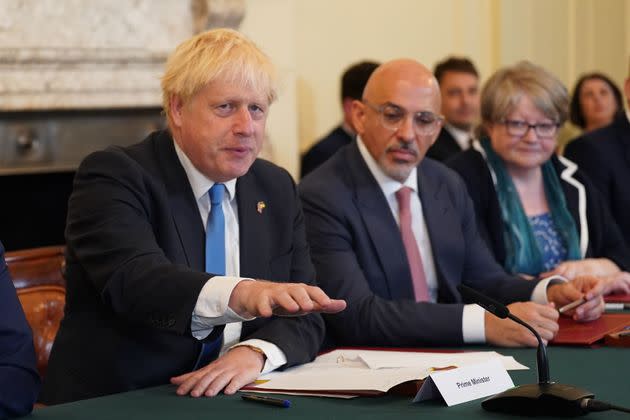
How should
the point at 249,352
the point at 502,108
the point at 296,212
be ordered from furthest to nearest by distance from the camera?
the point at 502,108, the point at 296,212, the point at 249,352

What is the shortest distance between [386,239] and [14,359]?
141 centimetres

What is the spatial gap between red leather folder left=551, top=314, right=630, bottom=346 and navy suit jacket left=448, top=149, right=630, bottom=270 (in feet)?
2.64

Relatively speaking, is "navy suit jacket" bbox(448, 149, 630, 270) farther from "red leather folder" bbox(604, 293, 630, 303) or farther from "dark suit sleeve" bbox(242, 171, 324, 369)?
"dark suit sleeve" bbox(242, 171, 324, 369)

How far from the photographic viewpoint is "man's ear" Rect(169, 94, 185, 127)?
2.52m

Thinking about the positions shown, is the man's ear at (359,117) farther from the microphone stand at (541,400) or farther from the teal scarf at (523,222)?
the microphone stand at (541,400)

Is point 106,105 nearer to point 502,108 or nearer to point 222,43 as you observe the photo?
point 502,108

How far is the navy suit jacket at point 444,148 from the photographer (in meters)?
5.76

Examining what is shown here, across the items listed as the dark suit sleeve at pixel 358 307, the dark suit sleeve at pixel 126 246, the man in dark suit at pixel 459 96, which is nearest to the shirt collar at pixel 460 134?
the man in dark suit at pixel 459 96

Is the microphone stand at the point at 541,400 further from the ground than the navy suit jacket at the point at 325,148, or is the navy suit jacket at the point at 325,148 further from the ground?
the microphone stand at the point at 541,400

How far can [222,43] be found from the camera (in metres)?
2.45

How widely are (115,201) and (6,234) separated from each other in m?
3.57

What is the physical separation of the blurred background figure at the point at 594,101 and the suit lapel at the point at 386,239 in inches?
167

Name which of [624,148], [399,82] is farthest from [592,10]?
[399,82]

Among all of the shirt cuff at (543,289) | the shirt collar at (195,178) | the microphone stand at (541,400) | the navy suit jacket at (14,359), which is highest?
the shirt collar at (195,178)
